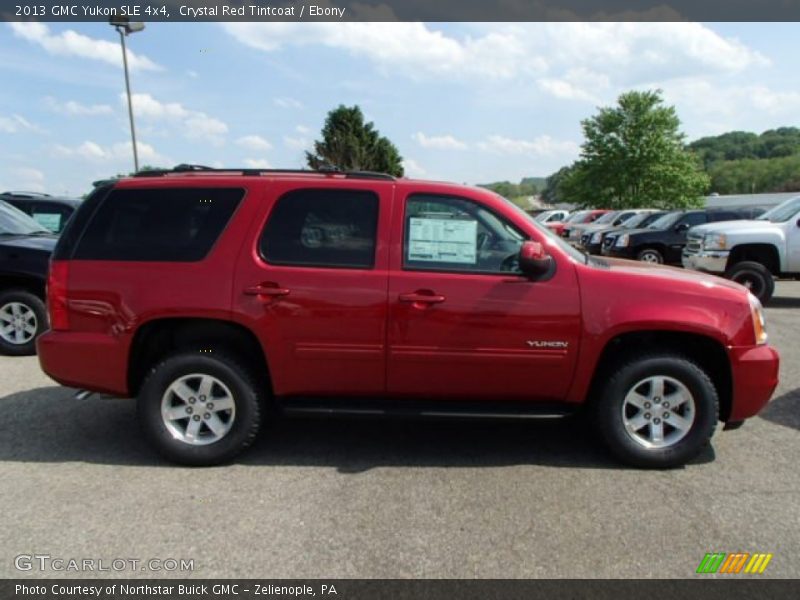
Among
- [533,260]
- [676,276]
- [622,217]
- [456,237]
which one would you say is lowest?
[622,217]

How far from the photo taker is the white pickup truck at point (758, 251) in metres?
10.2

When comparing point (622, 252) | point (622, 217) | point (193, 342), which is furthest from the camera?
point (622, 217)

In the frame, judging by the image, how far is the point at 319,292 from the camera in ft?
12.6

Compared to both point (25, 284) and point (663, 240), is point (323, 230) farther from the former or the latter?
point (663, 240)

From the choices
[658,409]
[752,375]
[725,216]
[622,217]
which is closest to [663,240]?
[725,216]

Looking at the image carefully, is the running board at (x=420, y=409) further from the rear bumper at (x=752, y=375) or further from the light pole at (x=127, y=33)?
the light pole at (x=127, y=33)

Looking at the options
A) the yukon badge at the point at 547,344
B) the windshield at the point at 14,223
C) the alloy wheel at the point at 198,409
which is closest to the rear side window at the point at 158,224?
the alloy wheel at the point at 198,409

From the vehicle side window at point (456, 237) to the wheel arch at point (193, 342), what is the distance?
3.90ft

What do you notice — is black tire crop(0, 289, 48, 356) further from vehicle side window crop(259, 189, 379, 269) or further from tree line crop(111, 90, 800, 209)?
tree line crop(111, 90, 800, 209)

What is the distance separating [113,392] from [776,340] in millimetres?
7569

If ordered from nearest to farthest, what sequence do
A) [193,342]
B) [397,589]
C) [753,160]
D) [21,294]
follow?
1. [397,589]
2. [193,342]
3. [21,294]
4. [753,160]

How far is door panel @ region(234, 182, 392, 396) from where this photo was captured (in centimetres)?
386

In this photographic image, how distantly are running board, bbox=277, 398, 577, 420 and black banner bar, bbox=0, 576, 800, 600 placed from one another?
126 cm

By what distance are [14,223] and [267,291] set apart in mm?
5444
